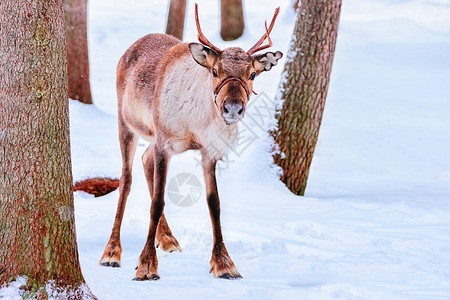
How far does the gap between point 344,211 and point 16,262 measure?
460 centimetres

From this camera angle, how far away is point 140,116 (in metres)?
6.71

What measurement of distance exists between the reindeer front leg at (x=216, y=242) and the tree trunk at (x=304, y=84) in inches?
110

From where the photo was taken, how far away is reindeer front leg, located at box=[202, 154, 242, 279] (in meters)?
5.84

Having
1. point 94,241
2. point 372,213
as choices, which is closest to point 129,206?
point 94,241

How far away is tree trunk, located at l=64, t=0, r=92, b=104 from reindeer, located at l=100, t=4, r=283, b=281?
18.8ft

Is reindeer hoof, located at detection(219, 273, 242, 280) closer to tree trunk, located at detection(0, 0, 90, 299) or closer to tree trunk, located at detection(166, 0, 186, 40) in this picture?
A: tree trunk, located at detection(0, 0, 90, 299)

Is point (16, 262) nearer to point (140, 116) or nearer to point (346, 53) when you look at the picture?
point (140, 116)

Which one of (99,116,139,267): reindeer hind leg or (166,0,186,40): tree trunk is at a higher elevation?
(166,0,186,40): tree trunk

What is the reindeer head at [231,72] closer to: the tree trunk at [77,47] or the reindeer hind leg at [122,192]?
the reindeer hind leg at [122,192]

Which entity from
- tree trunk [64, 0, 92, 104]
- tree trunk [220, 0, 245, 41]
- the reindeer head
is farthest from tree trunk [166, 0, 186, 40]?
the reindeer head

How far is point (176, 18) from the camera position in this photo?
680 inches

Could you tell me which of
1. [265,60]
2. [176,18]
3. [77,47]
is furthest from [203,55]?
[176,18]

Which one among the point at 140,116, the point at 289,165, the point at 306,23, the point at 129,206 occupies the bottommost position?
the point at 129,206

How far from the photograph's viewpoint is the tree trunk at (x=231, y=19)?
18.7m
